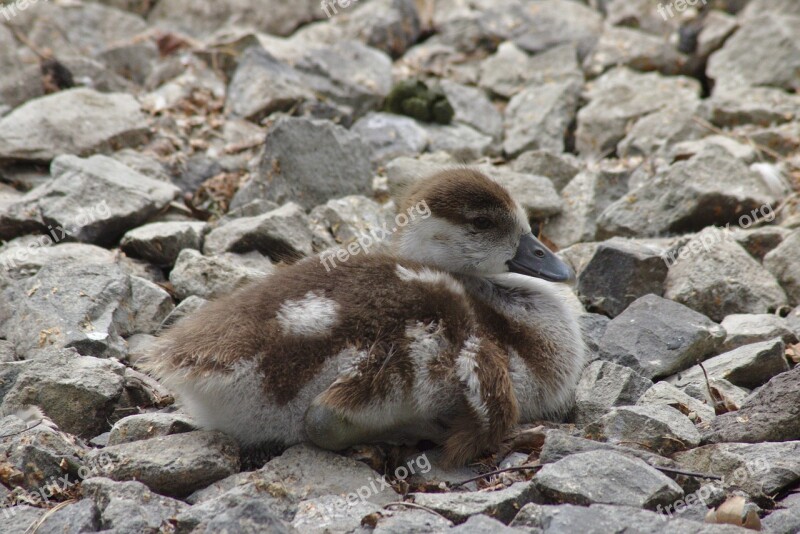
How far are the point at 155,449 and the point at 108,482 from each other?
0.37 meters

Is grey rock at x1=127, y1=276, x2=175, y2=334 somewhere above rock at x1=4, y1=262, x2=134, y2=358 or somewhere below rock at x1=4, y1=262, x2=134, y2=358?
below

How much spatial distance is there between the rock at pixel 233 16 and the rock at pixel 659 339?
721 centimetres

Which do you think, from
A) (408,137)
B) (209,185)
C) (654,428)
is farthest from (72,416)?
(408,137)

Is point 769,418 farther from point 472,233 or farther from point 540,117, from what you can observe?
point 540,117

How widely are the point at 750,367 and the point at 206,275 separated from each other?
10.9 feet

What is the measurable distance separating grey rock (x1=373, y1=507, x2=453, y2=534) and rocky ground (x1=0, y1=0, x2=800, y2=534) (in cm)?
2

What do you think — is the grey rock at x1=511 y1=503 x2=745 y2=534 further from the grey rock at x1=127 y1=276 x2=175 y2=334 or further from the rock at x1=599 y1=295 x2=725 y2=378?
the grey rock at x1=127 y1=276 x2=175 y2=334

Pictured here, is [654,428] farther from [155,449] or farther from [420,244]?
[155,449]

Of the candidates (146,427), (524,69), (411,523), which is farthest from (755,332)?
(524,69)

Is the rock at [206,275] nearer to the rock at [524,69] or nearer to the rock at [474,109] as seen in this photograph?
the rock at [474,109]

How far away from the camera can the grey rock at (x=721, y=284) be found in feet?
21.1

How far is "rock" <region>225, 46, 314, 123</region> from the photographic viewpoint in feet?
30.3

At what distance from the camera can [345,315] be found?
4.65 meters
